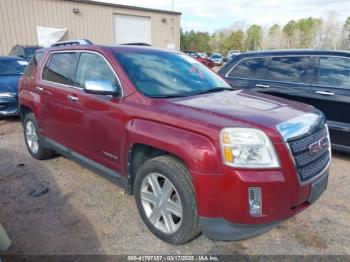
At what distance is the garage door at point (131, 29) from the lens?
2600 cm

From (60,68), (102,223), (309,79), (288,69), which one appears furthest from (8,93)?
(309,79)

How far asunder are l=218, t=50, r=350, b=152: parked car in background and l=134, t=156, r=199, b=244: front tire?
2.98 metres

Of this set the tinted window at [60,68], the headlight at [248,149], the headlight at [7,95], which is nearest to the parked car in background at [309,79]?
the tinted window at [60,68]

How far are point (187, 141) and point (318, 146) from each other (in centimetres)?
122

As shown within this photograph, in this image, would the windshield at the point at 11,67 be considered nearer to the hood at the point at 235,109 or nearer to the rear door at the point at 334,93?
the hood at the point at 235,109

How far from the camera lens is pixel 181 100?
10.00 ft

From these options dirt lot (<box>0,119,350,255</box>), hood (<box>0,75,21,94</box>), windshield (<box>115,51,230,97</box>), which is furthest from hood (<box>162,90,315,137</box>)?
hood (<box>0,75,21,94</box>)

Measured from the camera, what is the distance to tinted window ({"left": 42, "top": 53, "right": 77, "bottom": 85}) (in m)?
4.12

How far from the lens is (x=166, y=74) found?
11.6 feet

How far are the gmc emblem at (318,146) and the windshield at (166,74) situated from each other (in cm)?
128

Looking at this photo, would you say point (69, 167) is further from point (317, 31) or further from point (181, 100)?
point (317, 31)

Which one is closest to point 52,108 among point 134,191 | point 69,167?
point 69,167

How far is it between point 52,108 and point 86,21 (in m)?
22.4

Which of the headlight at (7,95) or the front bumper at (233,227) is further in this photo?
the headlight at (7,95)
